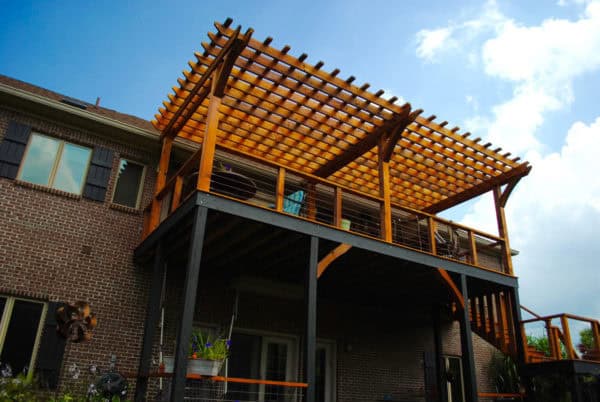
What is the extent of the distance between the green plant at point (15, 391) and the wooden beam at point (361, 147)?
6573mm

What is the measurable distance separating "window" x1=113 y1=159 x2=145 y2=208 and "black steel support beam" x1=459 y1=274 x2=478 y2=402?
6263 millimetres

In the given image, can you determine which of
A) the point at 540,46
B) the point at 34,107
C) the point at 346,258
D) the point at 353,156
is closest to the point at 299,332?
the point at 346,258

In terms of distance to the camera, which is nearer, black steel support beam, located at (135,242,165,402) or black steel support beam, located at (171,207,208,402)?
black steel support beam, located at (171,207,208,402)

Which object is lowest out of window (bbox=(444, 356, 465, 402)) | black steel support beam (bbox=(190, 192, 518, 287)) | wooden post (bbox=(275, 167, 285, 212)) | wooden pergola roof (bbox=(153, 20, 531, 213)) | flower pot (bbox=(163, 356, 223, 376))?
flower pot (bbox=(163, 356, 223, 376))

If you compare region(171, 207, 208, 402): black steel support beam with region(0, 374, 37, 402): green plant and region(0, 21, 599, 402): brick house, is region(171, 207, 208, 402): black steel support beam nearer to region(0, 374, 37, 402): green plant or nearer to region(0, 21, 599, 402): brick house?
region(0, 21, 599, 402): brick house

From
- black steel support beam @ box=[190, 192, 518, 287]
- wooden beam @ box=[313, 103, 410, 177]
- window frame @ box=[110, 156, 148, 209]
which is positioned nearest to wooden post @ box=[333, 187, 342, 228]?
black steel support beam @ box=[190, 192, 518, 287]

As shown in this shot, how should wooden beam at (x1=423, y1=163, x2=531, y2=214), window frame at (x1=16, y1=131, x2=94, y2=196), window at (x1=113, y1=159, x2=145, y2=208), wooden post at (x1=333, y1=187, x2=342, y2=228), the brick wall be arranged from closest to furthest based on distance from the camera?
the brick wall → wooden post at (x1=333, y1=187, x2=342, y2=228) → window frame at (x1=16, y1=131, x2=94, y2=196) → window at (x1=113, y1=159, x2=145, y2=208) → wooden beam at (x1=423, y1=163, x2=531, y2=214)

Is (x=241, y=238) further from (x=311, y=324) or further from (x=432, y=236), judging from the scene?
(x=432, y=236)

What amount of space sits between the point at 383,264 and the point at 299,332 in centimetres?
266

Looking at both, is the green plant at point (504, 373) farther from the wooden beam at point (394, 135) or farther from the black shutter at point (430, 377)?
the wooden beam at point (394, 135)

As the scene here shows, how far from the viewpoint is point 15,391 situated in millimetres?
6488

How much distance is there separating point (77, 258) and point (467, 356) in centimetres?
680

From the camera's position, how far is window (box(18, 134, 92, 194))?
893cm

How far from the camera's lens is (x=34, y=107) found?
907cm
